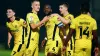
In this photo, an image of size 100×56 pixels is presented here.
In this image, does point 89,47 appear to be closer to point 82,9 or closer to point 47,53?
point 82,9

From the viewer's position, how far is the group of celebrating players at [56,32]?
33.5 ft

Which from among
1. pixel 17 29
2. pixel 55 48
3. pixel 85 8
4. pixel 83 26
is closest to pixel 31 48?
pixel 55 48

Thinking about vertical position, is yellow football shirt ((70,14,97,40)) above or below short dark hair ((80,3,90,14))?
below

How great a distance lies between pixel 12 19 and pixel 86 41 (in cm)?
358

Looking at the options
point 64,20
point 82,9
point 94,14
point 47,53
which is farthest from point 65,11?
point 94,14

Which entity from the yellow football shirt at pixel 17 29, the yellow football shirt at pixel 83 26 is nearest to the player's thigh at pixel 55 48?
the yellow football shirt at pixel 17 29

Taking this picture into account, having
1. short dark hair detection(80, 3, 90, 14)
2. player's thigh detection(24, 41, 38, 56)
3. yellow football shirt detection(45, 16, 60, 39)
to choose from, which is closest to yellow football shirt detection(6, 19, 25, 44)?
player's thigh detection(24, 41, 38, 56)

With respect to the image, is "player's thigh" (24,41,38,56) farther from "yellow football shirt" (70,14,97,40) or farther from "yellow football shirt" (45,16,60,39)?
"yellow football shirt" (70,14,97,40)

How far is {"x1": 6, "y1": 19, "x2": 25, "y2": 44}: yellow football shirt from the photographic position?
42.2ft

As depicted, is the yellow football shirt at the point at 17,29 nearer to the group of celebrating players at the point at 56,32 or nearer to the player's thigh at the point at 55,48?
the group of celebrating players at the point at 56,32

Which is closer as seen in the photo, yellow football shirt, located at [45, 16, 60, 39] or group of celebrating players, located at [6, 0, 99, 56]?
group of celebrating players, located at [6, 0, 99, 56]

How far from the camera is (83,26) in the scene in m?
10.2

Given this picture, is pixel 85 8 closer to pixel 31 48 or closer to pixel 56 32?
pixel 56 32

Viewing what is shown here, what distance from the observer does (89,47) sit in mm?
10242
